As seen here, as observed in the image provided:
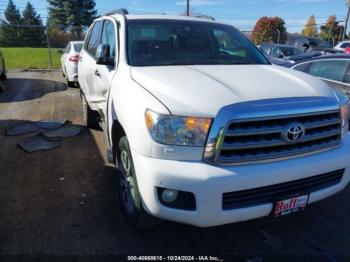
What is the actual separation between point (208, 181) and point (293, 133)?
78 cm

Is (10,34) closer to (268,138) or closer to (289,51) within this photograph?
(289,51)

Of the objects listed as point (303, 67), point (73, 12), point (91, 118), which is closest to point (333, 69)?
point (303, 67)

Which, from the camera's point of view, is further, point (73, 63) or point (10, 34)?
point (10, 34)

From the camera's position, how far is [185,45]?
13.1 ft

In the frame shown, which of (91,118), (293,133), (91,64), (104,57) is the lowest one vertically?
(91,118)

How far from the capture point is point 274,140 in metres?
2.64

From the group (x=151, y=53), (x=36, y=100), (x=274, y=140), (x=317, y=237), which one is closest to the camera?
(x=274, y=140)

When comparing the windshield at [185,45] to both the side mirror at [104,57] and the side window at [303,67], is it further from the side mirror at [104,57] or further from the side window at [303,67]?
the side window at [303,67]

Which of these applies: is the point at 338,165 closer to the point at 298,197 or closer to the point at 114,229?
the point at 298,197

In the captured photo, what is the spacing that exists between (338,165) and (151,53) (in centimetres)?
211

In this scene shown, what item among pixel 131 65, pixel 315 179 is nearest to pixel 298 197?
pixel 315 179

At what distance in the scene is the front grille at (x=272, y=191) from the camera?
2.57 m

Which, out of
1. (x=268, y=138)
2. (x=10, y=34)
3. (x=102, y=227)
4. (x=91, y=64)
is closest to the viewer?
(x=268, y=138)

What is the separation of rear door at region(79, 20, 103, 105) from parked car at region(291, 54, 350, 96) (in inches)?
142
